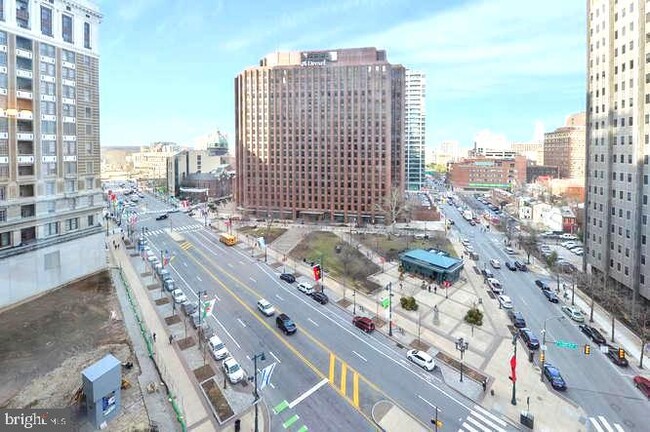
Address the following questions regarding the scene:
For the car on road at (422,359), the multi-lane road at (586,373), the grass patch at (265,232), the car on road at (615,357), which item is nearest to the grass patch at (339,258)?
the grass patch at (265,232)

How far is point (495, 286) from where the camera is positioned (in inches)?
2247

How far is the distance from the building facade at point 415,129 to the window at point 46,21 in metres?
135

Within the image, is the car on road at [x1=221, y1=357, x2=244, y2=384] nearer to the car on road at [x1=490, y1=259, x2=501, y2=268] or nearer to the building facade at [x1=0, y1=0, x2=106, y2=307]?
the building facade at [x1=0, y1=0, x2=106, y2=307]

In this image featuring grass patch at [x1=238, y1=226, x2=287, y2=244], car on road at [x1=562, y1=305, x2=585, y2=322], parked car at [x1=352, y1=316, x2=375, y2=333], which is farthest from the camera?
grass patch at [x1=238, y1=226, x2=287, y2=244]

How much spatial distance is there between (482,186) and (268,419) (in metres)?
181

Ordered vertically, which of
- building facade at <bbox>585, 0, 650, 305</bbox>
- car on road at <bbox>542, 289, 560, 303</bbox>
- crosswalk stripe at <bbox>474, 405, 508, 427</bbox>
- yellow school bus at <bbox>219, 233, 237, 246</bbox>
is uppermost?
building facade at <bbox>585, 0, 650, 305</bbox>

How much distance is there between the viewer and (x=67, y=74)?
164ft

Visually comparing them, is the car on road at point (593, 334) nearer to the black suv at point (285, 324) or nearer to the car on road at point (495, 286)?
the car on road at point (495, 286)

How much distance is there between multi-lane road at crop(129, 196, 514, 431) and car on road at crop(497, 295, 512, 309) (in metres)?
20.2

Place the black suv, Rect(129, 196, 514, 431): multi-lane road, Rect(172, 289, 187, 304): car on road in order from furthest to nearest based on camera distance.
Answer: Rect(172, 289, 187, 304): car on road, the black suv, Rect(129, 196, 514, 431): multi-lane road

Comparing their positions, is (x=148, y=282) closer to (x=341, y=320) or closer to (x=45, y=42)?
(x=341, y=320)

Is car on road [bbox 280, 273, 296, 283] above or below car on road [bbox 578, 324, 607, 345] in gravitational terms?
above

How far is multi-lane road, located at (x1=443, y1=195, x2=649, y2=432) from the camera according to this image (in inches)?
1163

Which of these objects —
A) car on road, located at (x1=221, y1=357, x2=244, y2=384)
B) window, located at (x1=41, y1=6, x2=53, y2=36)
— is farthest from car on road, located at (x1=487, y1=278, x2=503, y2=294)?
window, located at (x1=41, y1=6, x2=53, y2=36)
